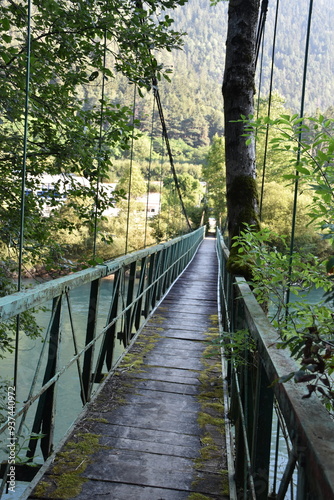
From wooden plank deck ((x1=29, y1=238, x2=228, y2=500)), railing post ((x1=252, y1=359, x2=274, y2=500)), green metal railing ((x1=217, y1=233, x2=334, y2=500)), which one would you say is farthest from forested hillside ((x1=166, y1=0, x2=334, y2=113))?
railing post ((x1=252, y1=359, x2=274, y2=500))

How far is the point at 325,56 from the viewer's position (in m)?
129

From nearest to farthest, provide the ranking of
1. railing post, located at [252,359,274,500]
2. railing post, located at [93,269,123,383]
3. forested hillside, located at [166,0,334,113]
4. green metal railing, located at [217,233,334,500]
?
1. green metal railing, located at [217,233,334,500]
2. railing post, located at [252,359,274,500]
3. railing post, located at [93,269,123,383]
4. forested hillside, located at [166,0,334,113]

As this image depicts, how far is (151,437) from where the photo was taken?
1.94 metres

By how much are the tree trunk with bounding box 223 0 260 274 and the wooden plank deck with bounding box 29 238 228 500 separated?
76cm

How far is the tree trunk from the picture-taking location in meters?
2.55

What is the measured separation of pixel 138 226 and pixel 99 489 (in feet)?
76.8

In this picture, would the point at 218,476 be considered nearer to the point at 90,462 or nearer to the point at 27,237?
the point at 90,462

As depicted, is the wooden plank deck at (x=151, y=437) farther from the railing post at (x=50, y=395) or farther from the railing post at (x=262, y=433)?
the railing post at (x=262, y=433)

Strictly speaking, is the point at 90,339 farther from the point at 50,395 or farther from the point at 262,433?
the point at 262,433

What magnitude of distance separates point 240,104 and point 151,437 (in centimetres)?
180

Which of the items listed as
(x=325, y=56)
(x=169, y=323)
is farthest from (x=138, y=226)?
(x=325, y=56)

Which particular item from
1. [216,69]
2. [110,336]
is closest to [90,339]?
[110,336]

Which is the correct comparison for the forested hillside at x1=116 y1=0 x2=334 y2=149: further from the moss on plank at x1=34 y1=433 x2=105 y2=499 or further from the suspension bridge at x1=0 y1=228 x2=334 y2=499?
the moss on plank at x1=34 y1=433 x2=105 y2=499

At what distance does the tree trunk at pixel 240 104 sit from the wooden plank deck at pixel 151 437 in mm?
759
